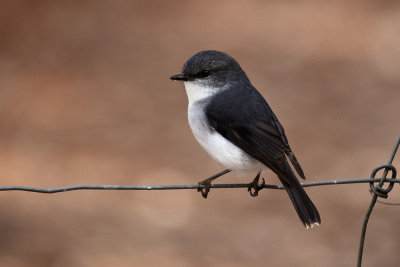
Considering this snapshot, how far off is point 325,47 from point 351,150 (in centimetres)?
295

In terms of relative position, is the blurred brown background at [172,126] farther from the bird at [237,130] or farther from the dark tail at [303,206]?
the dark tail at [303,206]

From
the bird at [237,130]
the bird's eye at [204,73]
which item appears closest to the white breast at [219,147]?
the bird at [237,130]

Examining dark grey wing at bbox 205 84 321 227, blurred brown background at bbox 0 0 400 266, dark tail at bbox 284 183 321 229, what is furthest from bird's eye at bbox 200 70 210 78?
blurred brown background at bbox 0 0 400 266

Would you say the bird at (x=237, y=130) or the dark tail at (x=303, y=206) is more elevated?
the bird at (x=237, y=130)

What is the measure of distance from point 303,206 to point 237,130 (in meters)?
0.75

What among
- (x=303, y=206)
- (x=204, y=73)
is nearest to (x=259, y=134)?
(x=303, y=206)

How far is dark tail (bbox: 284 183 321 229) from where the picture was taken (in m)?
5.39

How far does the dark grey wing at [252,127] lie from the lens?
5.59 meters

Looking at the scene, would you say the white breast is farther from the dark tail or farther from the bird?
the dark tail

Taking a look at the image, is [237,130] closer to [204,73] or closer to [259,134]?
[259,134]

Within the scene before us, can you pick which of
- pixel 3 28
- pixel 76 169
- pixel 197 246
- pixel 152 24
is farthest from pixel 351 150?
pixel 3 28

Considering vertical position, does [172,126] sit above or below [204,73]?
above

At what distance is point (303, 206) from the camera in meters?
5.38

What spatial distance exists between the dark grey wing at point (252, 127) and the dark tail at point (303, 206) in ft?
0.36
